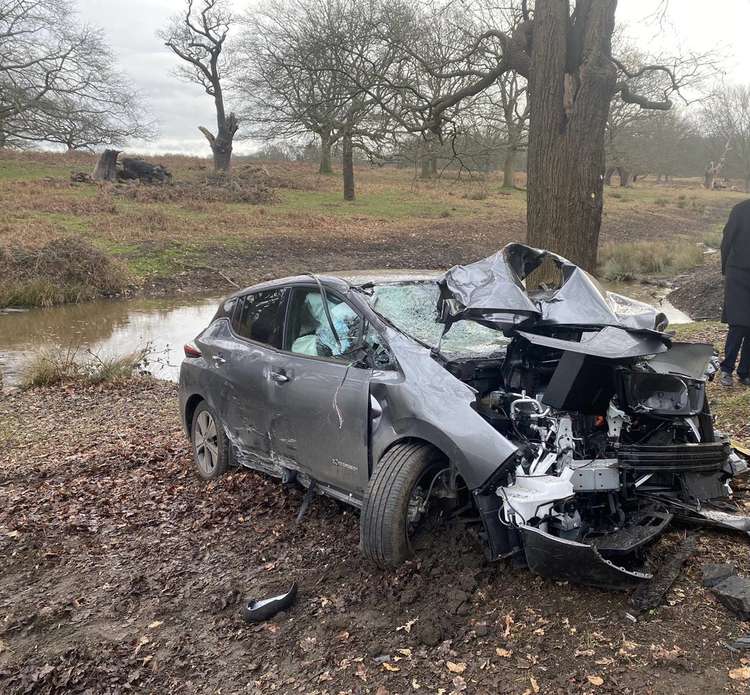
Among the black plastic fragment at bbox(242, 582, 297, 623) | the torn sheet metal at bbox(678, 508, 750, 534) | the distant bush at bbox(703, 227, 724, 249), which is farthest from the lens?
the distant bush at bbox(703, 227, 724, 249)

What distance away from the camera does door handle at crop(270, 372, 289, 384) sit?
4.71 meters

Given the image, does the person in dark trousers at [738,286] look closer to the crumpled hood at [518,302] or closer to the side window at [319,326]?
the crumpled hood at [518,302]

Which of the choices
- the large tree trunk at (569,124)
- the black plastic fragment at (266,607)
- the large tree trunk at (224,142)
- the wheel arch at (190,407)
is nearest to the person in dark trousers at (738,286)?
the large tree trunk at (569,124)

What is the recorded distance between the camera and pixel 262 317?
536cm

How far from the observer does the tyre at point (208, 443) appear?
222 inches

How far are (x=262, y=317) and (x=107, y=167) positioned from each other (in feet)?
100

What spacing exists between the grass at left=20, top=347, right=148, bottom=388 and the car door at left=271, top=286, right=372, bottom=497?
6.80 meters

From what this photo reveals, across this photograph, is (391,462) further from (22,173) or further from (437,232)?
(22,173)

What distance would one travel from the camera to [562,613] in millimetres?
3410

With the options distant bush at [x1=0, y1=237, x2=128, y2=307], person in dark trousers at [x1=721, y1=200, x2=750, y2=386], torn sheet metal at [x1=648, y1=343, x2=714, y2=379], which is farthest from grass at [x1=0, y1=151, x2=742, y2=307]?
torn sheet metal at [x1=648, y1=343, x2=714, y2=379]

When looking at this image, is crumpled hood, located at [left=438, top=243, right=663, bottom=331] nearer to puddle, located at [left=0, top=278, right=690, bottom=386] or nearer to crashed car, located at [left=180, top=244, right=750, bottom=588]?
crashed car, located at [left=180, top=244, right=750, bottom=588]

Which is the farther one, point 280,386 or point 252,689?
point 280,386

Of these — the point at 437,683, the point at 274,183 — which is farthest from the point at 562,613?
the point at 274,183

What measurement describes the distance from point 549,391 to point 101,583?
300cm
